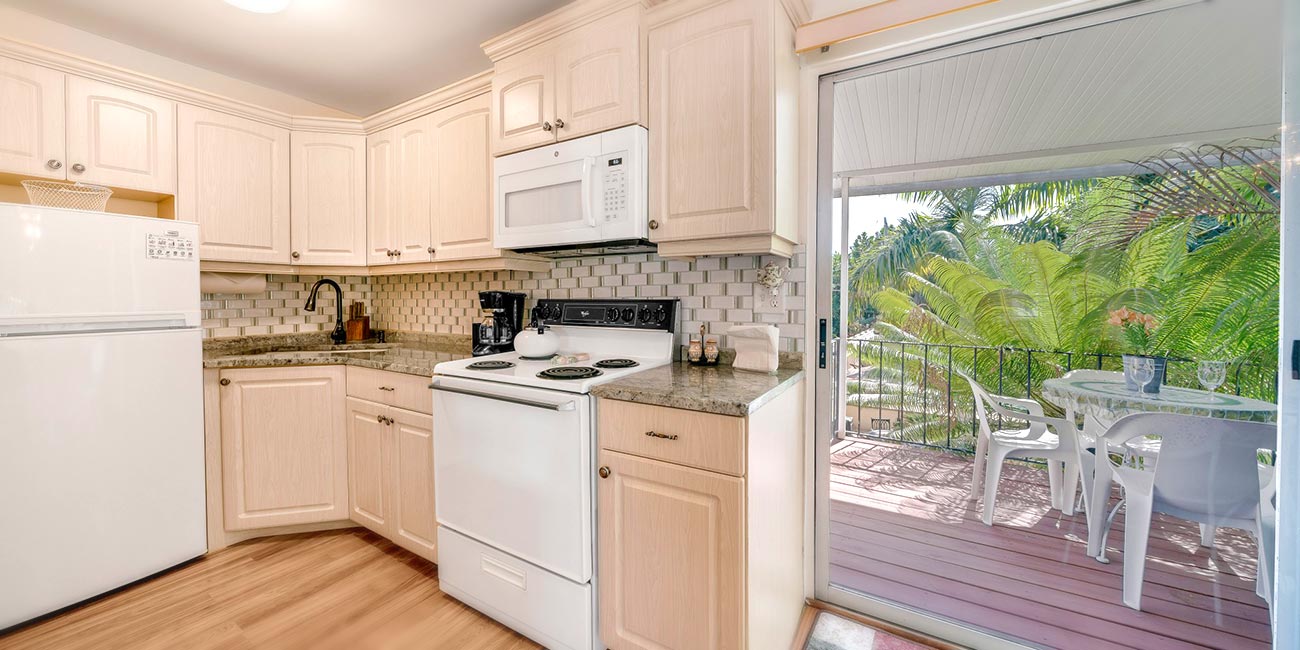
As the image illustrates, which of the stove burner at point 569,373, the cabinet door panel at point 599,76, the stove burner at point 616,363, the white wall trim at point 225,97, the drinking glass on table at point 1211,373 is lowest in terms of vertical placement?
the stove burner at point 569,373

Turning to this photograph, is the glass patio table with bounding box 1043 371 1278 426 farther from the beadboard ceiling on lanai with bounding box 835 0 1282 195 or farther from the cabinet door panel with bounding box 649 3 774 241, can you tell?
the cabinet door panel with bounding box 649 3 774 241

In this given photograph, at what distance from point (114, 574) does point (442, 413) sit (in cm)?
148

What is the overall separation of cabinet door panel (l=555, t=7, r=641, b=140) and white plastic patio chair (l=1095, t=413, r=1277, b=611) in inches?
74.2

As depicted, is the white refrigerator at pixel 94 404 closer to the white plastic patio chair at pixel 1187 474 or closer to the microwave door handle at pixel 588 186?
the microwave door handle at pixel 588 186

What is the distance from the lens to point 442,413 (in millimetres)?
1836

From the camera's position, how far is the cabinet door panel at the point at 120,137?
2.04 m

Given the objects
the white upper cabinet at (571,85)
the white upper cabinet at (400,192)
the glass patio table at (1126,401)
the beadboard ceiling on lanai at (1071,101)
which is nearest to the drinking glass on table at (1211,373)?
the glass patio table at (1126,401)

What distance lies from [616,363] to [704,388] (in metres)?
0.56

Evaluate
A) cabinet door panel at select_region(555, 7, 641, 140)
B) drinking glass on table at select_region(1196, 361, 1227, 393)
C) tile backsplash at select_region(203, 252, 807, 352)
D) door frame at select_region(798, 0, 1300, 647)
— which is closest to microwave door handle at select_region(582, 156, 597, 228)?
cabinet door panel at select_region(555, 7, 641, 140)

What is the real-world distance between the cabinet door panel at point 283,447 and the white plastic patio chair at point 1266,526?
3.30 meters

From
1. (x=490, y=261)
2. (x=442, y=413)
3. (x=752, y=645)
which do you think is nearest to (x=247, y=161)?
(x=490, y=261)

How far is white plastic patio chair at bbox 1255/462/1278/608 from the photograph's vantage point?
1236mm

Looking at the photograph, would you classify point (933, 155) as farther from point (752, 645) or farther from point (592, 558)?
point (592, 558)

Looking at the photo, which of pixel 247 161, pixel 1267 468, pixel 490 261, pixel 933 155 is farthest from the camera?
pixel 247 161
